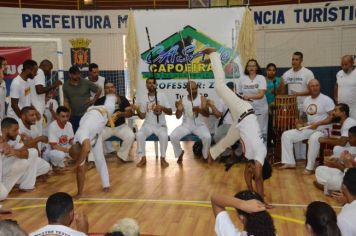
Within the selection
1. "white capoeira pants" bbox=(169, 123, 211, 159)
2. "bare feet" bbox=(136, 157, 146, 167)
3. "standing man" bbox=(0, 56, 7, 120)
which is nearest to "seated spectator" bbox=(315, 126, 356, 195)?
"white capoeira pants" bbox=(169, 123, 211, 159)

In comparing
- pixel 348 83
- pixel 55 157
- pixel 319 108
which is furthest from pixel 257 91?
pixel 55 157

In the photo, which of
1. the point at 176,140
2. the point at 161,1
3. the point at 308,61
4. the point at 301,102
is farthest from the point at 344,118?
the point at 161,1

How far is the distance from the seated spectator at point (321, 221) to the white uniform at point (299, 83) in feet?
18.1

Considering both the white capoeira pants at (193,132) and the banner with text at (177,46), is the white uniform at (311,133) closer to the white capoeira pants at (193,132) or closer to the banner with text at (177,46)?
the white capoeira pants at (193,132)

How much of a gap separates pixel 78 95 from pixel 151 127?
149cm

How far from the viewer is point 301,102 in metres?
7.86

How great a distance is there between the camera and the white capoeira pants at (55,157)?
715 cm

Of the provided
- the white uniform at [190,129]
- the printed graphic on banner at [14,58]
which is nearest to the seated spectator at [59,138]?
the white uniform at [190,129]

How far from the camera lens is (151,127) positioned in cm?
795

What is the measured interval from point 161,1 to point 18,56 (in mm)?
6304

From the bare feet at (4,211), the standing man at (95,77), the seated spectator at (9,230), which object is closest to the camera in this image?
the seated spectator at (9,230)

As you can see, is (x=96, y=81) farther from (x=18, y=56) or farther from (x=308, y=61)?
(x=308, y=61)

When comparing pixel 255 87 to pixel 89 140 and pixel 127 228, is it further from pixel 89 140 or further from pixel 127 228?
pixel 127 228

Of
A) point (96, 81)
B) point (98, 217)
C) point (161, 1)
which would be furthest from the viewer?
point (161, 1)
